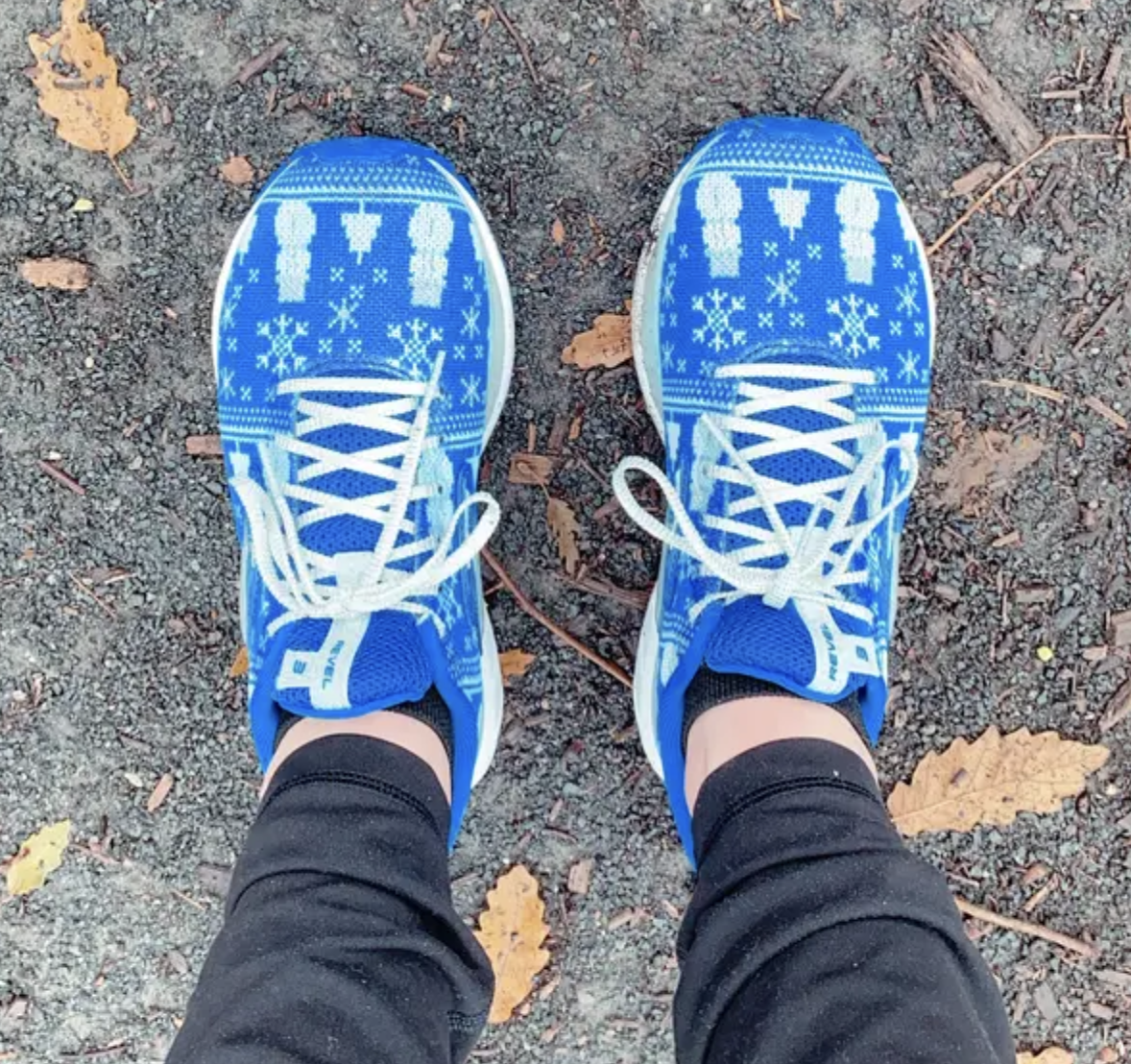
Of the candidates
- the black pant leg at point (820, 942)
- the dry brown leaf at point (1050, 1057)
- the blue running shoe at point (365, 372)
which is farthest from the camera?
the dry brown leaf at point (1050, 1057)

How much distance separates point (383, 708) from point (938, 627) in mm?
860

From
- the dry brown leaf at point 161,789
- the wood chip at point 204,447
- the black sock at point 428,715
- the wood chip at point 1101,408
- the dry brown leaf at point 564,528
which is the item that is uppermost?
the wood chip at point 1101,408

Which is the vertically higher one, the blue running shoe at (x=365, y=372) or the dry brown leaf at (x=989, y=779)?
the blue running shoe at (x=365, y=372)

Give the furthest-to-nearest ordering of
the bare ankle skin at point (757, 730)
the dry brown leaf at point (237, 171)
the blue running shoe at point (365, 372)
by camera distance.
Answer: the dry brown leaf at point (237, 171) → the blue running shoe at point (365, 372) → the bare ankle skin at point (757, 730)

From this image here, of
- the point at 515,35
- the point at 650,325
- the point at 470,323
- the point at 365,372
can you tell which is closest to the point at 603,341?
the point at 650,325

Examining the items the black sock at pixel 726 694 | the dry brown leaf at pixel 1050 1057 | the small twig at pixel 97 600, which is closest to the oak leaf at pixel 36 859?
the small twig at pixel 97 600

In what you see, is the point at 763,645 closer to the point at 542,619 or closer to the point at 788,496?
the point at 788,496

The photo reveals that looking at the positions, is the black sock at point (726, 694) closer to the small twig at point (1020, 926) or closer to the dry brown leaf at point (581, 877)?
the dry brown leaf at point (581, 877)

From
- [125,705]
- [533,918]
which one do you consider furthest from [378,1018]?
[125,705]

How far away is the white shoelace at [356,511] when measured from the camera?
1.45 metres

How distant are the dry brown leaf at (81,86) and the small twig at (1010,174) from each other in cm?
122

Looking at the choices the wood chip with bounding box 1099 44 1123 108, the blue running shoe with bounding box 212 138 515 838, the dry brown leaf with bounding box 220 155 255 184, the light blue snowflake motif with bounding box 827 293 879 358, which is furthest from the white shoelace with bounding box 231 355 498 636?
the wood chip with bounding box 1099 44 1123 108

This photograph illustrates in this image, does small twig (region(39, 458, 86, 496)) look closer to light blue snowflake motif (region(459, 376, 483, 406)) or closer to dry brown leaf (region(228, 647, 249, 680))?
dry brown leaf (region(228, 647, 249, 680))

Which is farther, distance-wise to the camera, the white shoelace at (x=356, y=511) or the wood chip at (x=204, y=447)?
the wood chip at (x=204, y=447)
